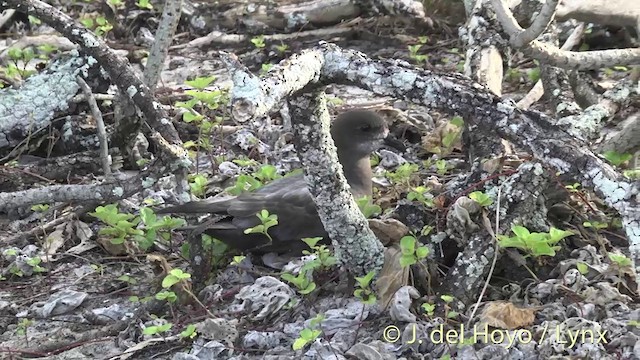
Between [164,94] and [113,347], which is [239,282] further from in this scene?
[164,94]

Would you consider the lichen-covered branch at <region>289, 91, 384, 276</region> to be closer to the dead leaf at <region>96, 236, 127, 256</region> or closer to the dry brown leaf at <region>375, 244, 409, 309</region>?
the dry brown leaf at <region>375, 244, 409, 309</region>

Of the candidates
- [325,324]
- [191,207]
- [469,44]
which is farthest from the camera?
[469,44]

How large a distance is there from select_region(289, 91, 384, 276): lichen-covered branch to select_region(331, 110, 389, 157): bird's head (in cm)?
112

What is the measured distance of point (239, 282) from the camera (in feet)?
14.6

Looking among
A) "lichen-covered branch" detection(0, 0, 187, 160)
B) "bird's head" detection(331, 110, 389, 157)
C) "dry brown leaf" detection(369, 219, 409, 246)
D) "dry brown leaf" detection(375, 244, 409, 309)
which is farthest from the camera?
"bird's head" detection(331, 110, 389, 157)

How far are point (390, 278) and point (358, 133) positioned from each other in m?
1.36

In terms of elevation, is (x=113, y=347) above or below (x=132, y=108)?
below

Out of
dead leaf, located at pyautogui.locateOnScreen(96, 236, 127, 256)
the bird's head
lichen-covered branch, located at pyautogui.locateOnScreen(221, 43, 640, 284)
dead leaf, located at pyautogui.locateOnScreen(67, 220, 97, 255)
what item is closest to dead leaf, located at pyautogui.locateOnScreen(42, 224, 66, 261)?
dead leaf, located at pyautogui.locateOnScreen(67, 220, 97, 255)

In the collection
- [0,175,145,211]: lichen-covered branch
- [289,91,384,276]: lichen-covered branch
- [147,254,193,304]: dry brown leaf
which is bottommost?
[147,254,193,304]: dry brown leaf

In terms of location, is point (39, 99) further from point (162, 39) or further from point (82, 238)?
point (82, 238)

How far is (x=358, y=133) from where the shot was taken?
202 inches

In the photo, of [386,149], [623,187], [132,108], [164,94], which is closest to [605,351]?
[623,187]

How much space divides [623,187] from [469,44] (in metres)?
1.90

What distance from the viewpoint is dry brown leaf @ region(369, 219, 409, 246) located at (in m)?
4.09
